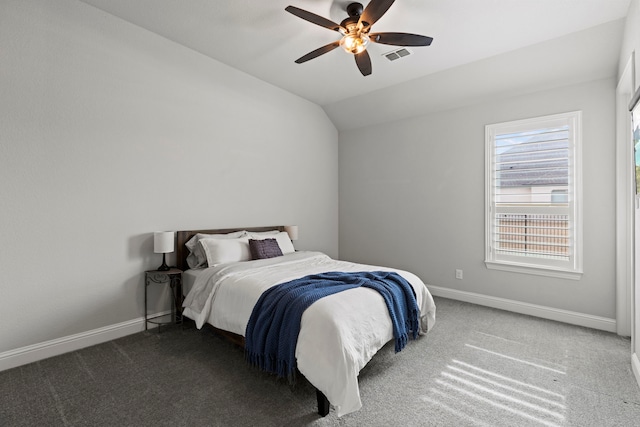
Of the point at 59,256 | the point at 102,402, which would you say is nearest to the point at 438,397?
the point at 102,402

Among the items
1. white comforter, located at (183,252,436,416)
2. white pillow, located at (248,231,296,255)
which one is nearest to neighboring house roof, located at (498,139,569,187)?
white comforter, located at (183,252,436,416)

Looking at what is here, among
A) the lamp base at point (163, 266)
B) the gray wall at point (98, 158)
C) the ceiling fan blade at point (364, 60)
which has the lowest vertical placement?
the lamp base at point (163, 266)

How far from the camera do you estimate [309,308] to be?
6.72 feet

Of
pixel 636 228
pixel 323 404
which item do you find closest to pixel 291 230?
pixel 323 404

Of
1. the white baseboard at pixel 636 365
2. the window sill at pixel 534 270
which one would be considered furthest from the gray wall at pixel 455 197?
the white baseboard at pixel 636 365

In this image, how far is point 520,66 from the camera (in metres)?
3.42

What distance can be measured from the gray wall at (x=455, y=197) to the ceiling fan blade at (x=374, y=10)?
234 cm

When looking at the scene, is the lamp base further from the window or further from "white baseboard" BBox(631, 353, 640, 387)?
"white baseboard" BBox(631, 353, 640, 387)

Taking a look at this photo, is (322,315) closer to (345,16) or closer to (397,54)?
(345,16)

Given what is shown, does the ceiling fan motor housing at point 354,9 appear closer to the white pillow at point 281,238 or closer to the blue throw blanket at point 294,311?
the blue throw blanket at point 294,311

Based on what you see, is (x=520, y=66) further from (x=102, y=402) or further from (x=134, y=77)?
(x=102, y=402)

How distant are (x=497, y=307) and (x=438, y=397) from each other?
231cm

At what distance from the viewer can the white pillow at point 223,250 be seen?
10.6 feet

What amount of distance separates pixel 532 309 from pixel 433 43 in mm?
3186
